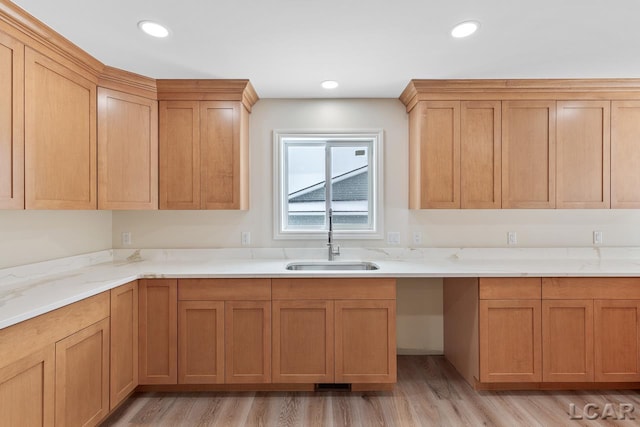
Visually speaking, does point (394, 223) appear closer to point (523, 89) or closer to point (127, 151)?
point (523, 89)

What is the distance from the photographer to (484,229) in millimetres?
2984

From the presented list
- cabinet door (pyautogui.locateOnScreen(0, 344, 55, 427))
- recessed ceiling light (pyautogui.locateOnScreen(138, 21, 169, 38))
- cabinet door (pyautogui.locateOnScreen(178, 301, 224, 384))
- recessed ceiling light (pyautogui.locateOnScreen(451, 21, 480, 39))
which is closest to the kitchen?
cabinet door (pyautogui.locateOnScreen(178, 301, 224, 384))

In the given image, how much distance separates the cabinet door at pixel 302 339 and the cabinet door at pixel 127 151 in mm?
1357

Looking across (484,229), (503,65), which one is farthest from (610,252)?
(503,65)

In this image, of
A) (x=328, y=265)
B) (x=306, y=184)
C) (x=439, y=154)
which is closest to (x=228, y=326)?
(x=328, y=265)

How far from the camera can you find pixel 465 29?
1.89 m

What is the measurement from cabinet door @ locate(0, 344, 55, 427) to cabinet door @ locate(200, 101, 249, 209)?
4.65ft

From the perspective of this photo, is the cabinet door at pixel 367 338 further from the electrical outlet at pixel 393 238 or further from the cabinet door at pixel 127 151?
the cabinet door at pixel 127 151

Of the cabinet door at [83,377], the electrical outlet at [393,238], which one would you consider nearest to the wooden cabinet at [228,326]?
the cabinet door at [83,377]

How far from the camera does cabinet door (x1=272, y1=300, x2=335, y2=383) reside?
232 cm

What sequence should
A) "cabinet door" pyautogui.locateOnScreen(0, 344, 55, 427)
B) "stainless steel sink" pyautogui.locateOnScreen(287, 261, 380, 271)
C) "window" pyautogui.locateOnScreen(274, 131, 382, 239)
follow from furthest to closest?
"window" pyautogui.locateOnScreen(274, 131, 382, 239)
"stainless steel sink" pyautogui.locateOnScreen(287, 261, 380, 271)
"cabinet door" pyautogui.locateOnScreen(0, 344, 55, 427)

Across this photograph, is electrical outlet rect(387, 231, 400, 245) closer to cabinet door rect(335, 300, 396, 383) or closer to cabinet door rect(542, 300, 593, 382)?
cabinet door rect(335, 300, 396, 383)

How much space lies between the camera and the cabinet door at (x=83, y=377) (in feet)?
5.37

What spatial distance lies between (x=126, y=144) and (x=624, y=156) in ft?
12.7
